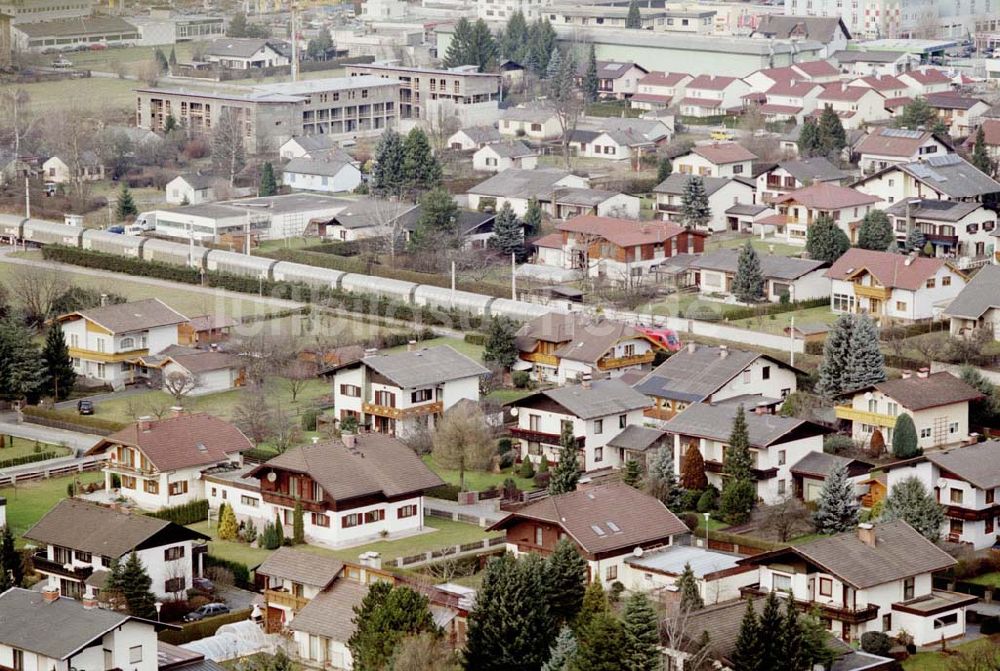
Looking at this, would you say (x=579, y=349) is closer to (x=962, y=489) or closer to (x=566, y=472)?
(x=566, y=472)

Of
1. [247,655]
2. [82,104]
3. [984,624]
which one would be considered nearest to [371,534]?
[247,655]

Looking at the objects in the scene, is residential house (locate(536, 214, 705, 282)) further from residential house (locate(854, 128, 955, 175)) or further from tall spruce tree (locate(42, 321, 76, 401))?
tall spruce tree (locate(42, 321, 76, 401))

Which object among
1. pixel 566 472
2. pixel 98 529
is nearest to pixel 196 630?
pixel 98 529

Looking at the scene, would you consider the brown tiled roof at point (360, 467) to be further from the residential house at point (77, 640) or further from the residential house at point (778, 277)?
the residential house at point (778, 277)

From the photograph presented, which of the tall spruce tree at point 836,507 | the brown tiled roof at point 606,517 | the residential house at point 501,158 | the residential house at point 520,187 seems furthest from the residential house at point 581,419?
the residential house at point 501,158

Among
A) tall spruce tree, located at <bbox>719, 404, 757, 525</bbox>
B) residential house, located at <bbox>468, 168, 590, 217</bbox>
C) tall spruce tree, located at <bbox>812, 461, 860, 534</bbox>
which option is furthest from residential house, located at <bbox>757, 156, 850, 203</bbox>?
tall spruce tree, located at <bbox>812, 461, 860, 534</bbox>

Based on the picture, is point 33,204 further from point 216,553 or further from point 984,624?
point 984,624
